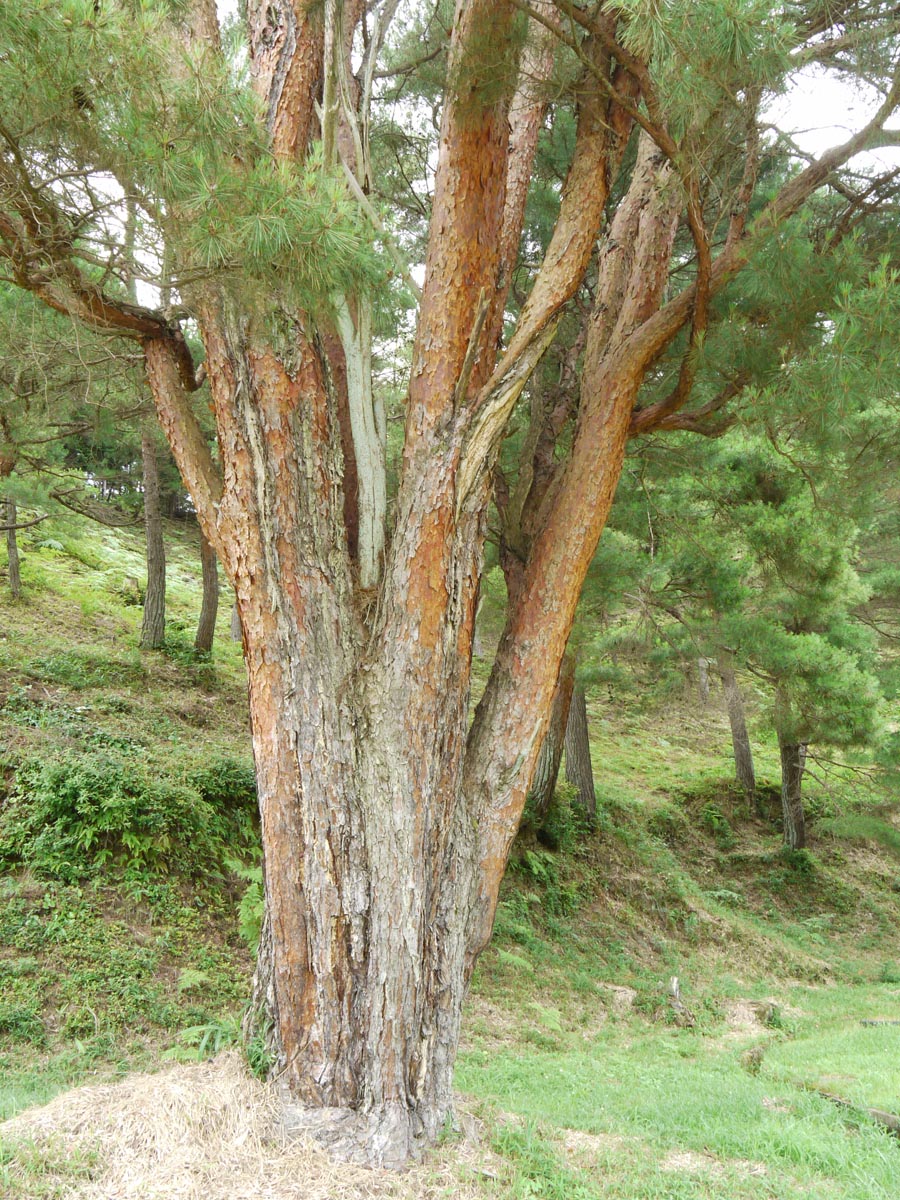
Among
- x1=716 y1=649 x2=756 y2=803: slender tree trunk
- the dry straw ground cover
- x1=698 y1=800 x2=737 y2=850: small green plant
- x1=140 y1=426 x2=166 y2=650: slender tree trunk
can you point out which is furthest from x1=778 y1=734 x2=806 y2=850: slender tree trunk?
the dry straw ground cover

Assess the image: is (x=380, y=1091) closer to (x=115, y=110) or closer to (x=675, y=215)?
(x=115, y=110)

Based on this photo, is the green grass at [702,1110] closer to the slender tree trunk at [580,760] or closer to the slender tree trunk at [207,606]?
the slender tree trunk at [580,760]

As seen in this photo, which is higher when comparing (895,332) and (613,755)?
(895,332)

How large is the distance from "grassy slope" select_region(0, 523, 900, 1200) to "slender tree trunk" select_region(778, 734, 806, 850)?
0.35m

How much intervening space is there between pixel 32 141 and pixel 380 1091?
13.1ft

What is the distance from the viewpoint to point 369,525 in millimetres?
3445

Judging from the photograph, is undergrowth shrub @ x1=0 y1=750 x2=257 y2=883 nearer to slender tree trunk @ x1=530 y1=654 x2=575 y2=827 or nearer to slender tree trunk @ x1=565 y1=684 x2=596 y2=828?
slender tree trunk @ x1=530 y1=654 x2=575 y2=827

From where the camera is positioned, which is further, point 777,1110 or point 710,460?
point 710,460

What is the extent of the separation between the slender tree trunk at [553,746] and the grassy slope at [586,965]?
0.51 meters

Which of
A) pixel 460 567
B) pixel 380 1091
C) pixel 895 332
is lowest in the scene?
pixel 380 1091

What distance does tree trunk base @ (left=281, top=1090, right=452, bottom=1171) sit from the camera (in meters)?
2.83

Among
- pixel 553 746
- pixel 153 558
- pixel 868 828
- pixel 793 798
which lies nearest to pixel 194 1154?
pixel 553 746

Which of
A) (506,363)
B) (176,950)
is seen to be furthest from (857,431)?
(176,950)

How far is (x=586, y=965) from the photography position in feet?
25.5
